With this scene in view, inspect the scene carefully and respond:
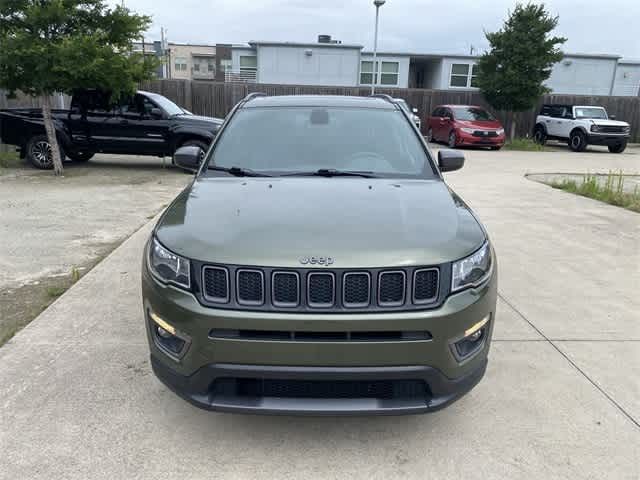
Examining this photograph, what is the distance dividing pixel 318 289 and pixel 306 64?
30.3m

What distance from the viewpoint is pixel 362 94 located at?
24.3 meters

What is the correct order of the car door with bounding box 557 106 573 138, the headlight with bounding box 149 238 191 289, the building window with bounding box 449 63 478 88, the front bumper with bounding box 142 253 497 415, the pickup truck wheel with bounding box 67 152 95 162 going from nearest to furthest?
the front bumper with bounding box 142 253 497 415, the headlight with bounding box 149 238 191 289, the pickup truck wheel with bounding box 67 152 95 162, the car door with bounding box 557 106 573 138, the building window with bounding box 449 63 478 88

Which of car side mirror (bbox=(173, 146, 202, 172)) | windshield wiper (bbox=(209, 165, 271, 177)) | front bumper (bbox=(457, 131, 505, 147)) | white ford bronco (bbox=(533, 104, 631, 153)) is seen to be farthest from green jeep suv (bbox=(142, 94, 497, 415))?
white ford bronco (bbox=(533, 104, 631, 153))

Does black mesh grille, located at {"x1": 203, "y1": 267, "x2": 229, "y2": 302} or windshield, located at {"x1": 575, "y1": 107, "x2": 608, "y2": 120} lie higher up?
windshield, located at {"x1": 575, "y1": 107, "x2": 608, "y2": 120}

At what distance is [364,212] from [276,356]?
898 mm

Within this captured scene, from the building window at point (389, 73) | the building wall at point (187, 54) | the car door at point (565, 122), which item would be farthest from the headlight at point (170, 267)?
the building wall at point (187, 54)

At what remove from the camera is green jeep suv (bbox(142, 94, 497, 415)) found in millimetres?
2203

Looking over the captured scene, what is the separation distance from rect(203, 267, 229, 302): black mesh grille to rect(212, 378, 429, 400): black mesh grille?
1.21 ft

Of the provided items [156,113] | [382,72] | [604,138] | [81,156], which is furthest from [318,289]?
[382,72]

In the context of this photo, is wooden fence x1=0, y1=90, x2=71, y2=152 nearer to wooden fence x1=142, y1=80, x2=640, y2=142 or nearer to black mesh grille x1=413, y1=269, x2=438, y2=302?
wooden fence x1=142, y1=80, x2=640, y2=142

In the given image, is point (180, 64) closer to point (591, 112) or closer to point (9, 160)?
point (591, 112)

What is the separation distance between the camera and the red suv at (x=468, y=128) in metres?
19.4

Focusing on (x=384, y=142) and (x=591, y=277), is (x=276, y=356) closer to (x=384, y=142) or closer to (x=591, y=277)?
(x=384, y=142)

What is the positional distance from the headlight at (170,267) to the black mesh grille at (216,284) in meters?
0.10
